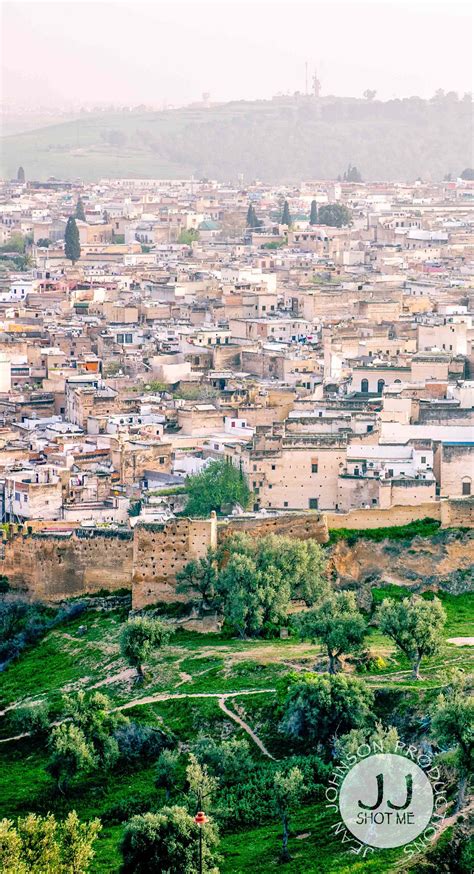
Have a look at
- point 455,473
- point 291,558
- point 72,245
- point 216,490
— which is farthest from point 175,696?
point 72,245

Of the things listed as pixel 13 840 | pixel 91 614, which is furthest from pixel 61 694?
pixel 13 840

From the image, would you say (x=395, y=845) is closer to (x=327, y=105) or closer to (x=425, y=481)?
(x=425, y=481)

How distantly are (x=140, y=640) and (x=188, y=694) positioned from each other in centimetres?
127

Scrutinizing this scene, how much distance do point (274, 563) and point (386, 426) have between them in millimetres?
4487

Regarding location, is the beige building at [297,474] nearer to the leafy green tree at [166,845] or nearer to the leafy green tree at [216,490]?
the leafy green tree at [216,490]

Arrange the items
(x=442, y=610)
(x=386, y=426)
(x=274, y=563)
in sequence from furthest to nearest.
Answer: (x=386, y=426)
(x=274, y=563)
(x=442, y=610)

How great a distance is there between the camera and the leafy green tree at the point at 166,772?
20.0 metres

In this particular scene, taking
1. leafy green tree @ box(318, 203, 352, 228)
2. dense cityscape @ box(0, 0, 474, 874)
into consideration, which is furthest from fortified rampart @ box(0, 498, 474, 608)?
leafy green tree @ box(318, 203, 352, 228)

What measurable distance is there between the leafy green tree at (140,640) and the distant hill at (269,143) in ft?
260

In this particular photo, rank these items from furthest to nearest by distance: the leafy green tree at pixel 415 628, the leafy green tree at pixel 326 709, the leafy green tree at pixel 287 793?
the leafy green tree at pixel 415 628 < the leafy green tree at pixel 326 709 < the leafy green tree at pixel 287 793

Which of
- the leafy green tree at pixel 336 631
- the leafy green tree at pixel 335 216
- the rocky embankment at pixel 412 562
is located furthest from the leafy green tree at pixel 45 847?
the leafy green tree at pixel 335 216

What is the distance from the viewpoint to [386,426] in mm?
27625

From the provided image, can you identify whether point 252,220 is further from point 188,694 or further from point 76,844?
point 76,844

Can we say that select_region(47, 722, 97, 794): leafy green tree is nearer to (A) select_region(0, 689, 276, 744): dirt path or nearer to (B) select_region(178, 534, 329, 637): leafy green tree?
(A) select_region(0, 689, 276, 744): dirt path
